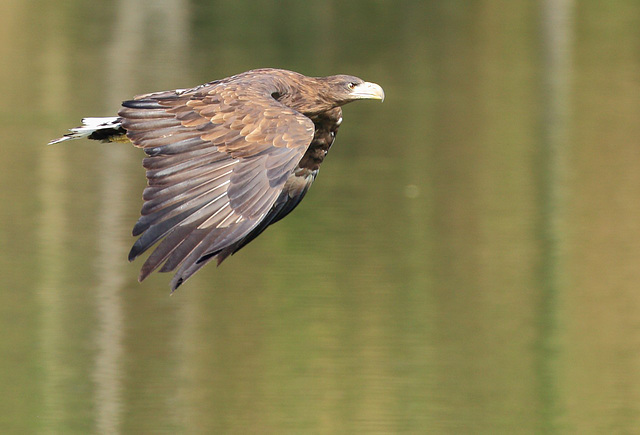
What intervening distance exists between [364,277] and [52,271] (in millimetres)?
3437

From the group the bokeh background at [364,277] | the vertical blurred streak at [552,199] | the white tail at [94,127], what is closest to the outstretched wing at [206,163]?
the white tail at [94,127]

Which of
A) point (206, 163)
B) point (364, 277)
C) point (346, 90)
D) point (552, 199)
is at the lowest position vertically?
point (364, 277)

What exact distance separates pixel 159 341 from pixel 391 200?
5323mm

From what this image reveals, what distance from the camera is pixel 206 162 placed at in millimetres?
7840

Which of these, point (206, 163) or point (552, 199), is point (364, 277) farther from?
point (206, 163)

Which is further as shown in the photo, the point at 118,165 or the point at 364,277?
the point at 118,165

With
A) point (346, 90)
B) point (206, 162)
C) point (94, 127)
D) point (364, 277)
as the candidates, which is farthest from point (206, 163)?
point (364, 277)

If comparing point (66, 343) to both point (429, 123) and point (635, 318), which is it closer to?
point (635, 318)

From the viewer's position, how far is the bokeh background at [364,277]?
12148mm

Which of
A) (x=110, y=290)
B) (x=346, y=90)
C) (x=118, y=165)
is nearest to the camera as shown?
(x=346, y=90)

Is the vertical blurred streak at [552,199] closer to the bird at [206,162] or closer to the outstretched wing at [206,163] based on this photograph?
the bird at [206,162]

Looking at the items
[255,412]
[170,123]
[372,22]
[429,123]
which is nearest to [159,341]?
[255,412]

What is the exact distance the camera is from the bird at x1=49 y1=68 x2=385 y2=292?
24.3 feet

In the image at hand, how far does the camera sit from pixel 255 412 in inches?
462
